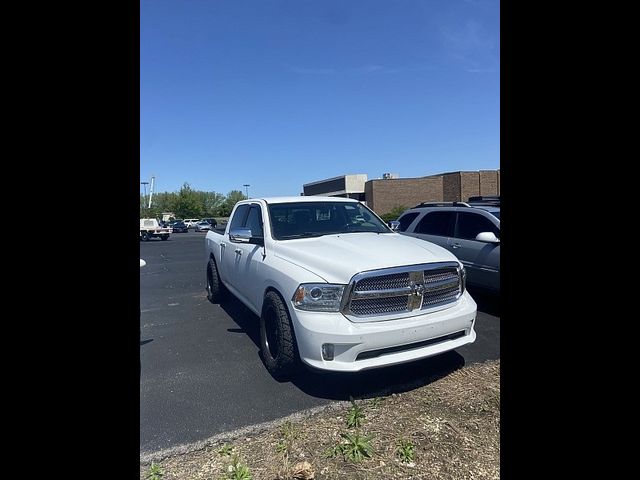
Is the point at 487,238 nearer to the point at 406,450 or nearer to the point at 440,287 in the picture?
the point at 440,287

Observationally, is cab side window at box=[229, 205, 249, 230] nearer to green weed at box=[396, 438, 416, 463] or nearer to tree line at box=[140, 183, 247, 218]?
green weed at box=[396, 438, 416, 463]

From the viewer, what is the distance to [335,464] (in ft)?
7.72

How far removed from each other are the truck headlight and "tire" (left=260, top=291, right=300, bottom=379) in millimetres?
298

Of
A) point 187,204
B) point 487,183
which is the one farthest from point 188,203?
point 487,183

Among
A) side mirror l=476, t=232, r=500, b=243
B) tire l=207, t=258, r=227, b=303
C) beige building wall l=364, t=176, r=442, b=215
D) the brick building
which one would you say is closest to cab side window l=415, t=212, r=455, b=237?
side mirror l=476, t=232, r=500, b=243

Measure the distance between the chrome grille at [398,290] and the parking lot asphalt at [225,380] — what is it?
711mm

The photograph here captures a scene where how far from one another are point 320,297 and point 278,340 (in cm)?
63

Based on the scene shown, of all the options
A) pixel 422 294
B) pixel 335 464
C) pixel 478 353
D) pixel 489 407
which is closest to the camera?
pixel 335 464

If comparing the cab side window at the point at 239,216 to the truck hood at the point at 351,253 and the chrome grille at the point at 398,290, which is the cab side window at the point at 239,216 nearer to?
the truck hood at the point at 351,253
